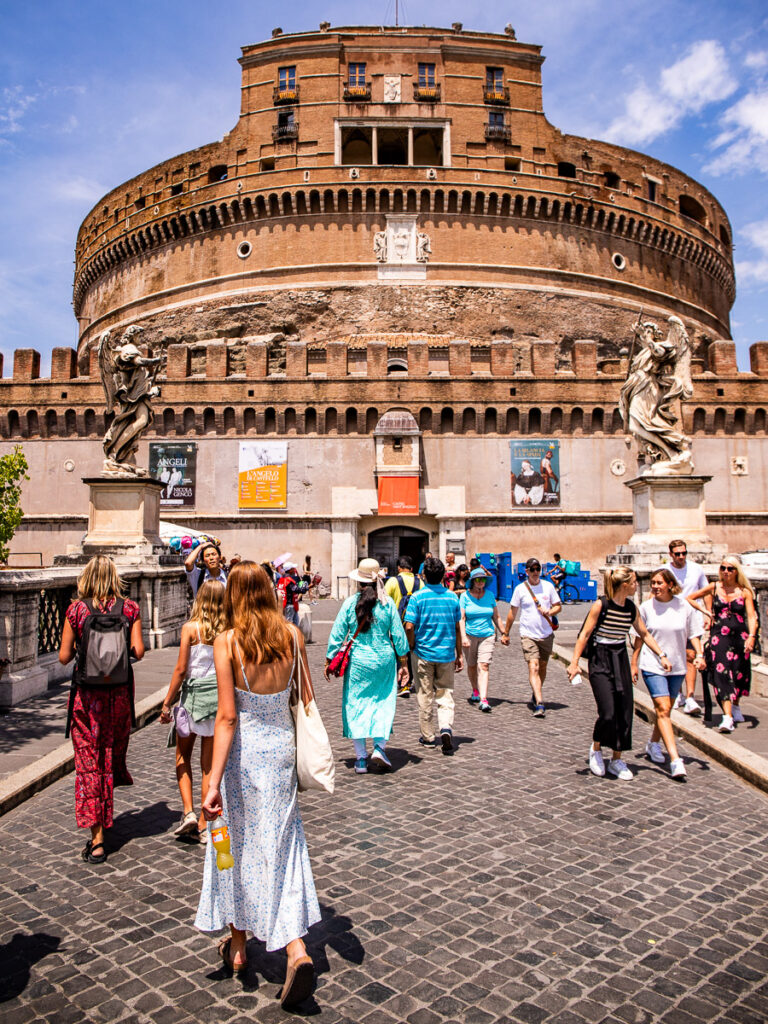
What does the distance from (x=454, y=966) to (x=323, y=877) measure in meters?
0.95

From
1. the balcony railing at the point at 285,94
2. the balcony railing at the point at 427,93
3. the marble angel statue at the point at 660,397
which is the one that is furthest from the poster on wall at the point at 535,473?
the balcony railing at the point at 285,94

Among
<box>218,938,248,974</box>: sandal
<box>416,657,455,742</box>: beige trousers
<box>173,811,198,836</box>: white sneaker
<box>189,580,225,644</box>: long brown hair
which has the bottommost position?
<box>218,938,248,974</box>: sandal

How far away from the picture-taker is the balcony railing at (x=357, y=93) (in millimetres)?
35531

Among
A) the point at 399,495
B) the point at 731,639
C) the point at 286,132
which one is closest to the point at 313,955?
the point at 731,639

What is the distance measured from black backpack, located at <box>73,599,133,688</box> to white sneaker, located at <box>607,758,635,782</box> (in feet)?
10.8

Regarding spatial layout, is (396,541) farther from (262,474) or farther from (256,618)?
(256,618)

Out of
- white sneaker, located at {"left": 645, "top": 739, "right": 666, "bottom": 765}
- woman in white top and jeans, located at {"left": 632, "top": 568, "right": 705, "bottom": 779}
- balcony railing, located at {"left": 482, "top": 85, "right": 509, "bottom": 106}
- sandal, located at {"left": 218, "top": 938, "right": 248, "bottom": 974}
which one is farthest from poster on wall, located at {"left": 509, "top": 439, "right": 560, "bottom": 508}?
sandal, located at {"left": 218, "top": 938, "right": 248, "bottom": 974}

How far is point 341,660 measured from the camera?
5.50 metres

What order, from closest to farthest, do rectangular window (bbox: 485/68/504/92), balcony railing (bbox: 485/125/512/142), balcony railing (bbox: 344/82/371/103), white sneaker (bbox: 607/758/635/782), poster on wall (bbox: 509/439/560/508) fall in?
white sneaker (bbox: 607/758/635/782) → poster on wall (bbox: 509/439/560/508) → balcony railing (bbox: 344/82/371/103) → balcony railing (bbox: 485/125/512/142) → rectangular window (bbox: 485/68/504/92)

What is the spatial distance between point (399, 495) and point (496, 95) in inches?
880

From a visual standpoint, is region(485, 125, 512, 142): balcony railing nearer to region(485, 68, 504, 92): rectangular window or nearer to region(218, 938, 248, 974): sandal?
region(485, 68, 504, 92): rectangular window

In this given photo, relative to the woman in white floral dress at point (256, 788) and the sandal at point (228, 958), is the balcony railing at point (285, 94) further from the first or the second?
the sandal at point (228, 958)

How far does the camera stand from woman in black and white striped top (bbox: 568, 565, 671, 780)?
5.17 m

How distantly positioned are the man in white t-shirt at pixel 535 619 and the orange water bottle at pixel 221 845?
496 cm
